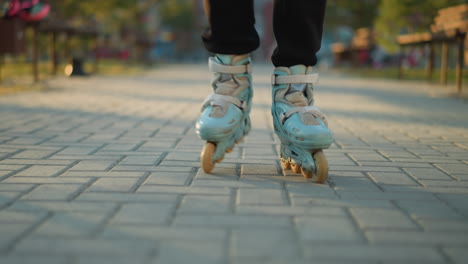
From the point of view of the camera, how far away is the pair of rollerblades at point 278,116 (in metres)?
2.00

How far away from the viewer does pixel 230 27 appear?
2.10 meters

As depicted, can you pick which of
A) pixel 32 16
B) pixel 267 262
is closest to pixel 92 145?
pixel 267 262

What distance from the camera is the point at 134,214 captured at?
154 centimetres

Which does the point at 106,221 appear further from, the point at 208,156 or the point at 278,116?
the point at 278,116

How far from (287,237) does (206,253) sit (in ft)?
0.84

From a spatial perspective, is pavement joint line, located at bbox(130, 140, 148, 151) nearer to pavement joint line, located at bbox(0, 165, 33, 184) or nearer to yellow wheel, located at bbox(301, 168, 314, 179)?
pavement joint line, located at bbox(0, 165, 33, 184)

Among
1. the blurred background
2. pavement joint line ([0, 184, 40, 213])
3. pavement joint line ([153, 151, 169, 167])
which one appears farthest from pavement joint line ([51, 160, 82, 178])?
the blurred background

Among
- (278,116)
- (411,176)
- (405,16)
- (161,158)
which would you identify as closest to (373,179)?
(411,176)

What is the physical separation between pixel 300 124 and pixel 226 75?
0.42m

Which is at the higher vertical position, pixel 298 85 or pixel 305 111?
pixel 298 85

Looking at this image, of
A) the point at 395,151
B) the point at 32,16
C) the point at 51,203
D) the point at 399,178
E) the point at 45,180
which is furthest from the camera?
the point at 32,16

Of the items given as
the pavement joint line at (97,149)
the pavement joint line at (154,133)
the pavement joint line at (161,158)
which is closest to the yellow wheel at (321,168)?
the pavement joint line at (161,158)

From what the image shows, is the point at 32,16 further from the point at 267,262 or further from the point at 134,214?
the point at 267,262

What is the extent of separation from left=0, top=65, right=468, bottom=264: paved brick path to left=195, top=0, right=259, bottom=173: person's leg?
0.17 m
